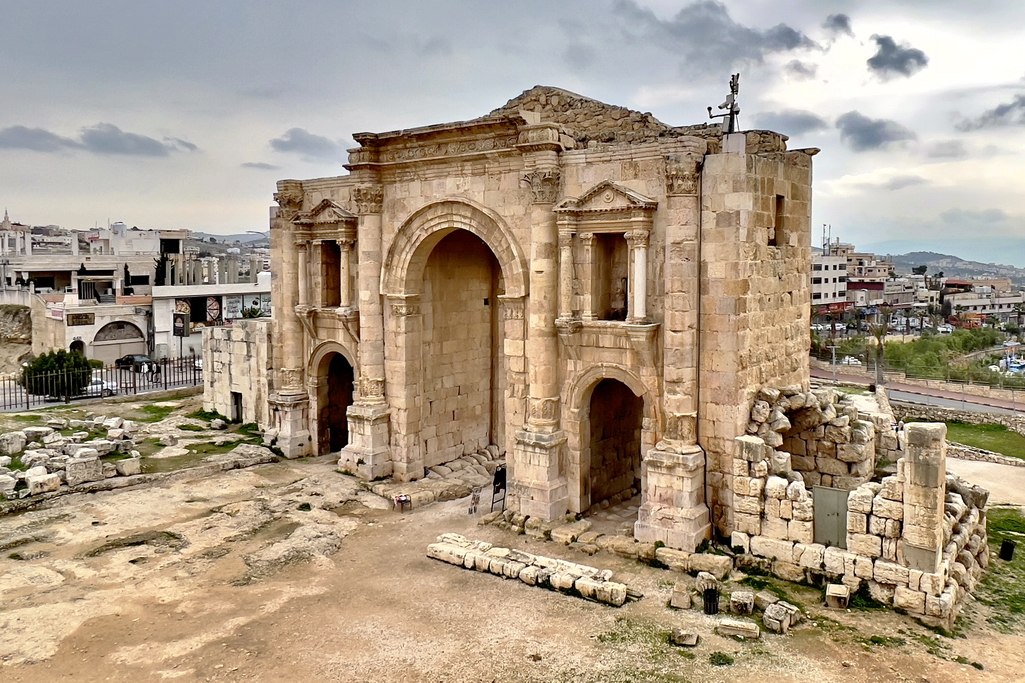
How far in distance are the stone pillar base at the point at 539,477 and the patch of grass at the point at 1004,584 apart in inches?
277

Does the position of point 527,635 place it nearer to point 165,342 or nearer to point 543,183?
point 543,183

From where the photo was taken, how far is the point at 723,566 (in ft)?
42.3

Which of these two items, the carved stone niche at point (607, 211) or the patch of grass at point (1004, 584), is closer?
the patch of grass at point (1004, 584)

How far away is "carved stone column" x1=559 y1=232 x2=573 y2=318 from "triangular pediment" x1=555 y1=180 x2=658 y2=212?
1.81 ft

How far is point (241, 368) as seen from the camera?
76.7ft

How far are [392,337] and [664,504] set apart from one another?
7.71 meters

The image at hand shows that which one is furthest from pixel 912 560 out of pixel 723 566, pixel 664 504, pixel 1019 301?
pixel 1019 301

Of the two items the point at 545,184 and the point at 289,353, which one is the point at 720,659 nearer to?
the point at 545,184

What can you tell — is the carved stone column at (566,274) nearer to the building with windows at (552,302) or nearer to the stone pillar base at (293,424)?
the building with windows at (552,302)

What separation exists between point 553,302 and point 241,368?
1177cm

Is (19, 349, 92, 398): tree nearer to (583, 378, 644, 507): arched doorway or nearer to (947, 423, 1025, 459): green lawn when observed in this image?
(583, 378, 644, 507): arched doorway

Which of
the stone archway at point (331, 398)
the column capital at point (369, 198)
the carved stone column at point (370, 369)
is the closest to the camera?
the column capital at point (369, 198)

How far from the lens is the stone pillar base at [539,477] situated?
1529 centimetres

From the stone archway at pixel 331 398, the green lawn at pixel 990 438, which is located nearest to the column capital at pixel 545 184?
the stone archway at pixel 331 398
